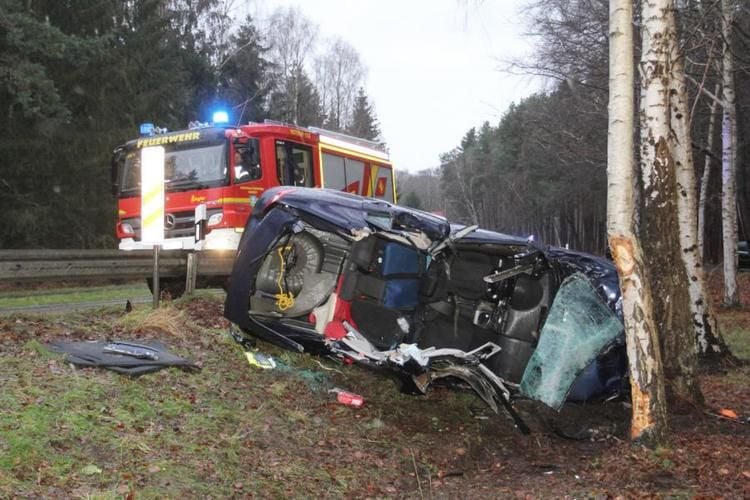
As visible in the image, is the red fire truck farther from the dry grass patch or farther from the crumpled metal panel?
the crumpled metal panel

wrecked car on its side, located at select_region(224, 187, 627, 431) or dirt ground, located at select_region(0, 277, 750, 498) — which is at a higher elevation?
wrecked car on its side, located at select_region(224, 187, 627, 431)

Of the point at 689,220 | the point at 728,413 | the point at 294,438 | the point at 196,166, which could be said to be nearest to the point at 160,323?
the point at 294,438

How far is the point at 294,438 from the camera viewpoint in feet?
17.0

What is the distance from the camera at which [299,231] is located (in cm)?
609

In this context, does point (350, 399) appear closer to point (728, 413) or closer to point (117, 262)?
point (728, 413)

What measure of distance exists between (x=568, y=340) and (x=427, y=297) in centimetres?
144

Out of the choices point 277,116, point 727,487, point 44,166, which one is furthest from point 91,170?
point 727,487

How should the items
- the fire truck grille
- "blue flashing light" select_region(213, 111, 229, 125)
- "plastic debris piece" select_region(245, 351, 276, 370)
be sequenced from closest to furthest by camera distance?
1. "plastic debris piece" select_region(245, 351, 276, 370)
2. the fire truck grille
3. "blue flashing light" select_region(213, 111, 229, 125)

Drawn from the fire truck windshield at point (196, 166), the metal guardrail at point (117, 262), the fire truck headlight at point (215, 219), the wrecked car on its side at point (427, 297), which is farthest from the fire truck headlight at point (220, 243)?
the wrecked car on its side at point (427, 297)

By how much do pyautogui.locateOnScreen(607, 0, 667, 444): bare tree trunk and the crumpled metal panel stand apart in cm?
67

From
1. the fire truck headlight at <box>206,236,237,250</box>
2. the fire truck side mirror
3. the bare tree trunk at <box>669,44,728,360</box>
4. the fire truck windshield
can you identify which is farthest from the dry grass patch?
the bare tree trunk at <box>669,44,728,360</box>

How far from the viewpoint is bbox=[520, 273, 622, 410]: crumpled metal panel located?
5.76 metres

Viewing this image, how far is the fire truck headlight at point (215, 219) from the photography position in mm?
10516

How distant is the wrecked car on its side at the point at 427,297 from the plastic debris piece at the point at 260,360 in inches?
20.9
